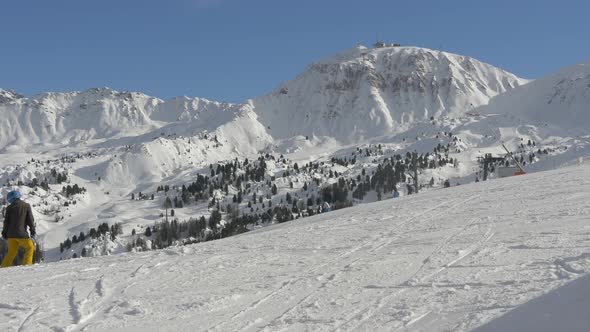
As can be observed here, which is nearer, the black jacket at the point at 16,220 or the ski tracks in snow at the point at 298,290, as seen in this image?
the ski tracks in snow at the point at 298,290

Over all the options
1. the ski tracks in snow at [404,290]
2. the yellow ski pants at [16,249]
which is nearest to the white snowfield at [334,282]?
the ski tracks in snow at [404,290]

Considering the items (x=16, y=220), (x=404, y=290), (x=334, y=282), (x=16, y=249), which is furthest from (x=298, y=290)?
(x=16, y=249)

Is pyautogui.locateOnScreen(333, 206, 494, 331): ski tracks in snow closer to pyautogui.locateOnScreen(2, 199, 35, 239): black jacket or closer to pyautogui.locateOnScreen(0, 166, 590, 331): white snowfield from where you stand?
pyautogui.locateOnScreen(0, 166, 590, 331): white snowfield

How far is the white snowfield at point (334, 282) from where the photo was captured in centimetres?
762

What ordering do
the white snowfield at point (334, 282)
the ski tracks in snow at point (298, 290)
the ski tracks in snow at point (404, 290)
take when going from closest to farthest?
the ski tracks in snow at point (404, 290)
the white snowfield at point (334, 282)
the ski tracks in snow at point (298, 290)

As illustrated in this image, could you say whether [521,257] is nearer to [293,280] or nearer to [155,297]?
[293,280]

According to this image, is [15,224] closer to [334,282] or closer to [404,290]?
[334,282]

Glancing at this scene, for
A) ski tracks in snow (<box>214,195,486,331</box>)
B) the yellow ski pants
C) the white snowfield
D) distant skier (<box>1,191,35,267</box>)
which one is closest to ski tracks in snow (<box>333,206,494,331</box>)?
the white snowfield

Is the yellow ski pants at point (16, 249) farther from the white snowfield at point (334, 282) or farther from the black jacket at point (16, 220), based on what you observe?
the white snowfield at point (334, 282)

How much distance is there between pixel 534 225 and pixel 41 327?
1120 cm

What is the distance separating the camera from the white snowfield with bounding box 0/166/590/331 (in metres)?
7.62

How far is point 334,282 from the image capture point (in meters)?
9.78

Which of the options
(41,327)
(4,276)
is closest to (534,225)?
(41,327)

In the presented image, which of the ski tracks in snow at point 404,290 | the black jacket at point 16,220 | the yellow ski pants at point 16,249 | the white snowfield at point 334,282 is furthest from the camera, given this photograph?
the yellow ski pants at point 16,249
